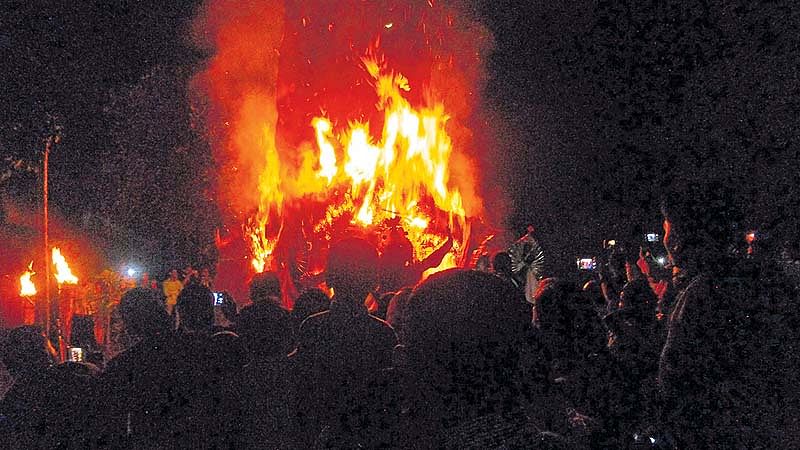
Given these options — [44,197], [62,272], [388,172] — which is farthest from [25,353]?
[62,272]

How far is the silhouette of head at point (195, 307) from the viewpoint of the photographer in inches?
243

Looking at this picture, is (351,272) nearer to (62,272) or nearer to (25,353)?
(25,353)

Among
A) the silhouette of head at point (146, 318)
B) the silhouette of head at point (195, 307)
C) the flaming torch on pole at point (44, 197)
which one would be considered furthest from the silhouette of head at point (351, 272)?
the flaming torch on pole at point (44, 197)

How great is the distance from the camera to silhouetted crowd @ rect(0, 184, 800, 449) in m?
3.01

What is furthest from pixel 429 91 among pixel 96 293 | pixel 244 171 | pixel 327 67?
pixel 96 293

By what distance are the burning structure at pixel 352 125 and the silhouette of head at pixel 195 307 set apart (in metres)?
6.77

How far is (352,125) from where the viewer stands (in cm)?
1501

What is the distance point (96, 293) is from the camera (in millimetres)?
13664

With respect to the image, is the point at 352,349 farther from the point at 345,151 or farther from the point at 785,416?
the point at 345,151

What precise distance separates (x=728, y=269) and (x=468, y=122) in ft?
48.9

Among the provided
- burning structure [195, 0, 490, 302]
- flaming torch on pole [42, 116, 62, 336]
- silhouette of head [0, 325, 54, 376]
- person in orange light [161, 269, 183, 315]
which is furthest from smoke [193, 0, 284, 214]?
silhouette of head [0, 325, 54, 376]

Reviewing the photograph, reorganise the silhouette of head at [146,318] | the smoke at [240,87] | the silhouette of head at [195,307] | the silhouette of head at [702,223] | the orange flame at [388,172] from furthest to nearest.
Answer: the smoke at [240,87]
the orange flame at [388,172]
the silhouette of head at [195,307]
the silhouette of head at [146,318]
the silhouette of head at [702,223]

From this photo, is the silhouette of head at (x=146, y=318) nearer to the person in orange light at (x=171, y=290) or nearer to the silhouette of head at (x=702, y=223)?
the silhouette of head at (x=702, y=223)

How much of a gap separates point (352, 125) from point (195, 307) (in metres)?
9.11
